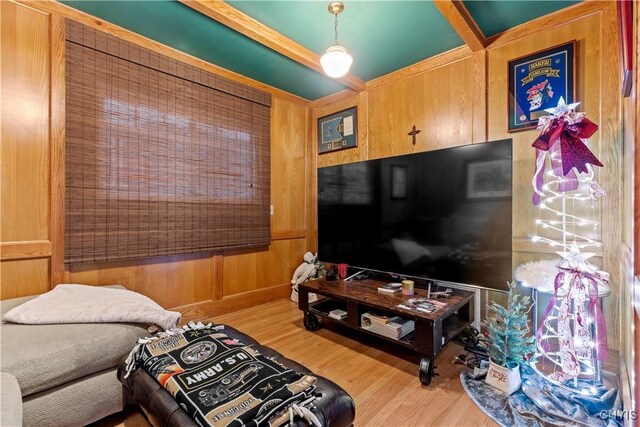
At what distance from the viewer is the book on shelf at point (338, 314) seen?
230 centimetres

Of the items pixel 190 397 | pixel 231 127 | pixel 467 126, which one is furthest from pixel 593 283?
pixel 231 127

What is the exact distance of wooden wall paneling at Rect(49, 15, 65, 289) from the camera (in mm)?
1957

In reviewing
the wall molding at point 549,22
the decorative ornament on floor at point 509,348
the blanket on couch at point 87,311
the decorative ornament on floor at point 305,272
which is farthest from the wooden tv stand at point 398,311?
the wall molding at point 549,22

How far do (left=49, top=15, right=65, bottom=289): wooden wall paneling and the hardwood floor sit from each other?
47.6 inches

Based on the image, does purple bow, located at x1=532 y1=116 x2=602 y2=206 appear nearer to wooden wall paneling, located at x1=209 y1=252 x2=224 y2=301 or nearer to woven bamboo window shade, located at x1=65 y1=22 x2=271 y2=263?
woven bamboo window shade, located at x1=65 y1=22 x2=271 y2=263

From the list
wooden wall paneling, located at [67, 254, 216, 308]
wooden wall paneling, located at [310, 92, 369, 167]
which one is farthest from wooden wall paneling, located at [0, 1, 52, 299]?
wooden wall paneling, located at [310, 92, 369, 167]

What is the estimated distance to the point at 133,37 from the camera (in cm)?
230

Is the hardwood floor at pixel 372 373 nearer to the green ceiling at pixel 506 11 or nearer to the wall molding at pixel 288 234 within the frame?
the wall molding at pixel 288 234

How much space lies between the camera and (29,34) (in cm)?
189

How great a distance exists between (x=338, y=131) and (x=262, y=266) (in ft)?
6.21

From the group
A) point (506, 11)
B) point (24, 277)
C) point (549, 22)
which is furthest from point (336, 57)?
point (24, 277)

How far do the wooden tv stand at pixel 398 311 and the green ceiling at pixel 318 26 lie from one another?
6.95 feet

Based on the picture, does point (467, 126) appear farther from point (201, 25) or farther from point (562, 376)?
point (201, 25)

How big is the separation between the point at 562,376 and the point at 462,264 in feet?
2.57
